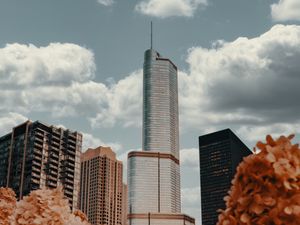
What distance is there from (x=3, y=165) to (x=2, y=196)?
15923cm

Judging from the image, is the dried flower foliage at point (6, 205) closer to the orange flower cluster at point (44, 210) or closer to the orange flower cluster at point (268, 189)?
the orange flower cluster at point (44, 210)

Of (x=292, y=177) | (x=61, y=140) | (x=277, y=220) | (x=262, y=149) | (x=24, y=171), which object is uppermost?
(x=61, y=140)

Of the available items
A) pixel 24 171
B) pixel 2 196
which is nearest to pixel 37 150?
pixel 24 171

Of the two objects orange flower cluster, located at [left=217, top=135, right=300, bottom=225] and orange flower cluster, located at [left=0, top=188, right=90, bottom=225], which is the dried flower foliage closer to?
orange flower cluster, located at [left=0, top=188, right=90, bottom=225]

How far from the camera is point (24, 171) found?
159500 millimetres

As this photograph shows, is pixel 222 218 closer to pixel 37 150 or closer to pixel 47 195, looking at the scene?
pixel 47 195

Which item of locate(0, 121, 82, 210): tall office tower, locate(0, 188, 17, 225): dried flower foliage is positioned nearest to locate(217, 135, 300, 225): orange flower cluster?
locate(0, 188, 17, 225): dried flower foliage

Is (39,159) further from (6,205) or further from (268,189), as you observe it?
(268,189)

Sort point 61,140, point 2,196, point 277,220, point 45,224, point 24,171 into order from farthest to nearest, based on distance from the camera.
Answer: point 61,140
point 24,171
point 2,196
point 45,224
point 277,220

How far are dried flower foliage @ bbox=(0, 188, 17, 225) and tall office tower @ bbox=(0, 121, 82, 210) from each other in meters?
143

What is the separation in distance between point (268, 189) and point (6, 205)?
1201 centimetres

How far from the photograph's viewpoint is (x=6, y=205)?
16.0m

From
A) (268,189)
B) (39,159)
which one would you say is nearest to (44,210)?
(268,189)

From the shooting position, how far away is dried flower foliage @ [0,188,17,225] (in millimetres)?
15558
